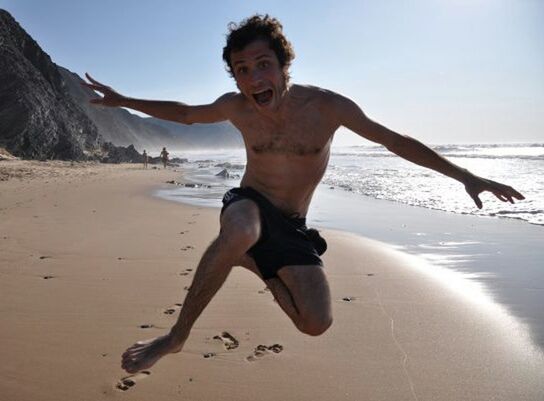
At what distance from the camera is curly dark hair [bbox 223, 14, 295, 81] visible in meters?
3.36

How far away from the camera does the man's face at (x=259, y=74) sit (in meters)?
3.30

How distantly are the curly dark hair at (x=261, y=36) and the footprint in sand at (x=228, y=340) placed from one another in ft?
6.34

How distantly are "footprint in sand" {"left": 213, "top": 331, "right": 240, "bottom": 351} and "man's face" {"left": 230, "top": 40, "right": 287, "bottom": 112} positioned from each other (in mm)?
1667

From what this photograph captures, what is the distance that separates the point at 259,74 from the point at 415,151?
114 centimetres

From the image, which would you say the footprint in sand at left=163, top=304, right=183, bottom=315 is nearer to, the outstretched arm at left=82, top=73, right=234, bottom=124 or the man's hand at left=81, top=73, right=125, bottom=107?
the outstretched arm at left=82, top=73, right=234, bottom=124

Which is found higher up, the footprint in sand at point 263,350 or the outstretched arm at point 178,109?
the outstretched arm at point 178,109

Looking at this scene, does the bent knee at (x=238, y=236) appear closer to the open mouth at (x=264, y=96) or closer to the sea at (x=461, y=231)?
the open mouth at (x=264, y=96)

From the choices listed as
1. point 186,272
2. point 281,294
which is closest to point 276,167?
point 281,294

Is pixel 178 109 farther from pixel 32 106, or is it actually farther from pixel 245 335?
pixel 32 106

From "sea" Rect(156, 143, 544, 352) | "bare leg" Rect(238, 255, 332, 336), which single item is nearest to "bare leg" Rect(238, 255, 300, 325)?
"bare leg" Rect(238, 255, 332, 336)

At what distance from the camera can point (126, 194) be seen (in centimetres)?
1462

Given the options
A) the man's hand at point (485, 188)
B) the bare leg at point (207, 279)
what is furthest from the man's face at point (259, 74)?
the man's hand at point (485, 188)

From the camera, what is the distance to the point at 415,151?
3074 mm

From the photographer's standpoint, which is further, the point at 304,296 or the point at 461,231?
the point at 461,231
